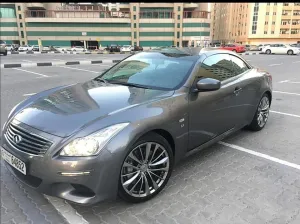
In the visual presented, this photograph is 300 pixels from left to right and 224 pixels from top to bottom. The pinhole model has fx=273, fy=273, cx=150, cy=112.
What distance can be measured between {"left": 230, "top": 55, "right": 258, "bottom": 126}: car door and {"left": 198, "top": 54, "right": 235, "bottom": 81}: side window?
0.15 metres

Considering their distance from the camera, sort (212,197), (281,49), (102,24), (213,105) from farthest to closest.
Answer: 1. (102,24)
2. (281,49)
3. (213,105)
4. (212,197)

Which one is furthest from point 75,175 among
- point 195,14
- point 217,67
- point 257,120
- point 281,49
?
point 195,14

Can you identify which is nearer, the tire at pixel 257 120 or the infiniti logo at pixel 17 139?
the infiniti logo at pixel 17 139

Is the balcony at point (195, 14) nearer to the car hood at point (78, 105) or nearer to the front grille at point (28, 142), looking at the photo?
the car hood at point (78, 105)

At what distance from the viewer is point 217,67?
3752 millimetres

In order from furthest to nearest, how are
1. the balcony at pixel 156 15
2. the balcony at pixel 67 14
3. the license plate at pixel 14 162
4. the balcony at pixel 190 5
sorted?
the balcony at pixel 156 15
the balcony at pixel 190 5
the balcony at pixel 67 14
the license plate at pixel 14 162

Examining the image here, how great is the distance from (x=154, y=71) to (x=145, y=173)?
1406mm

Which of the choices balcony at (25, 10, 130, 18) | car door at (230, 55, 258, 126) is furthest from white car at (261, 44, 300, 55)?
balcony at (25, 10, 130, 18)

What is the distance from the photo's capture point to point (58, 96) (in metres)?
3.08

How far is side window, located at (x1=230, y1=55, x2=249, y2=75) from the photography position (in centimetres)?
411

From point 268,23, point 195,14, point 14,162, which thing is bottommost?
point 14,162

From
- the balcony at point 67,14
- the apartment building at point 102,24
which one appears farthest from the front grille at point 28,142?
the balcony at point 67,14

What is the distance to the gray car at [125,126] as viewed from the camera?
7.38 ft

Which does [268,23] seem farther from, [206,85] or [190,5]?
[206,85]
